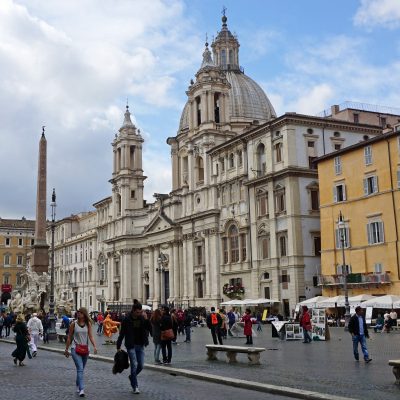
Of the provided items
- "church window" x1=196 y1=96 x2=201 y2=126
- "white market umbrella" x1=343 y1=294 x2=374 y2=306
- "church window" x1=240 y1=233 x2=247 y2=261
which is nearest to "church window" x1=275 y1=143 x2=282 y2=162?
"church window" x1=240 y1=233 x2=247 y2=261

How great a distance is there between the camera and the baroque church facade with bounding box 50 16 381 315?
5125 cm

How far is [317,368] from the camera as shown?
16266mm

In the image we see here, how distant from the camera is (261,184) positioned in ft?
177

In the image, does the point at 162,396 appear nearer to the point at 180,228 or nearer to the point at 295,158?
the point at 295,158

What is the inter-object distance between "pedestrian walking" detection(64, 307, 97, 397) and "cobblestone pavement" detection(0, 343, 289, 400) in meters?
0.55

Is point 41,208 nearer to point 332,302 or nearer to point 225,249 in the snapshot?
point 225,249

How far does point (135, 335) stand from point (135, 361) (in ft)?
1.90

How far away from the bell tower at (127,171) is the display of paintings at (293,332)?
2162 inches

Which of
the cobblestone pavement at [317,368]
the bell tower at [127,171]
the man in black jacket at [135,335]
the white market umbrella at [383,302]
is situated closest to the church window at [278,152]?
the white market umbrella at [383,302]

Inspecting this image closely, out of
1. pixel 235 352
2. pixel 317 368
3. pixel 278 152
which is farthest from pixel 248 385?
pixel 278 152

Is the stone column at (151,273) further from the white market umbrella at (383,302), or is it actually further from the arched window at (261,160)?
the white market umbrella at (383,302)

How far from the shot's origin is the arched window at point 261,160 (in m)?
54.6

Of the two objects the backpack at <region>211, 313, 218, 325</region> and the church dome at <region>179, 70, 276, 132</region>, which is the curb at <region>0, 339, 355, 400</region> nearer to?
the backpack at <region>211, 313, 218, 325</region>

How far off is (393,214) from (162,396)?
3255 cm
